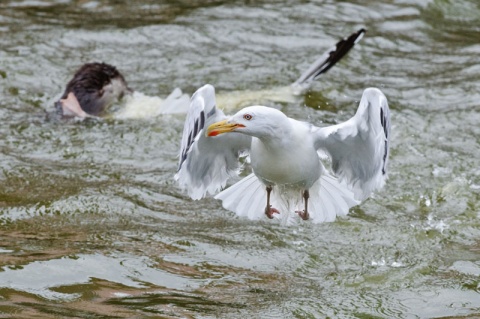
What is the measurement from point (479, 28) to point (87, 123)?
595 cm

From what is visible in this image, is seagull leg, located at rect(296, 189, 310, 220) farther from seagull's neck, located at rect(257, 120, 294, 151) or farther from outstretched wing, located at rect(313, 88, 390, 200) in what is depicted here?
seagull's neck, located at rect(257, 120, 294, 151)

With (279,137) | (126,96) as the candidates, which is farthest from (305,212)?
(126,96)

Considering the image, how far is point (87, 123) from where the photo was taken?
975 centimetres

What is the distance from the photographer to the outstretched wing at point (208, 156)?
6.05 metres

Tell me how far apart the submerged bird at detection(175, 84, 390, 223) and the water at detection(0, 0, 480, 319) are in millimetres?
386

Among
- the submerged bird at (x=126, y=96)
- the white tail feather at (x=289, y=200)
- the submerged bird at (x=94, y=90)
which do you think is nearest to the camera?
the white tail feather at (x=289, y=200)

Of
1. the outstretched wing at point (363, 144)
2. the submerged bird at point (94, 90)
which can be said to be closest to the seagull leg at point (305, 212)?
the outstretched wing at point (363, 144)

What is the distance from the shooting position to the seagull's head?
5828 mm

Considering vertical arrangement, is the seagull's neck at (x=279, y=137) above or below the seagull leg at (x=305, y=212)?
above

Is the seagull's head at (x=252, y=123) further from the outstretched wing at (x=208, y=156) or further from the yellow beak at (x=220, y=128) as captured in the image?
the outstretched wing at (x=208, y=156)

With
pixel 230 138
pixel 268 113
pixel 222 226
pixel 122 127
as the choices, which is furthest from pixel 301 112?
pixel 268 113

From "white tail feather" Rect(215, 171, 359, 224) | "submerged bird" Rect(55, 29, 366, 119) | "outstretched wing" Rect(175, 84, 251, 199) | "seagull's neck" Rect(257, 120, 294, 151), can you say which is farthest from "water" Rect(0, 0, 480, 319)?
"seagull's neck" Rect(257, 120, 294, 151)

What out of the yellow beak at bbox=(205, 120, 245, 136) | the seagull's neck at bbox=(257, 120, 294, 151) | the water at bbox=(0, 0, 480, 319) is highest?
the yellow beak at bbox=(205, 120, 245, 136)

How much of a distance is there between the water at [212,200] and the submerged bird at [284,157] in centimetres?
39
